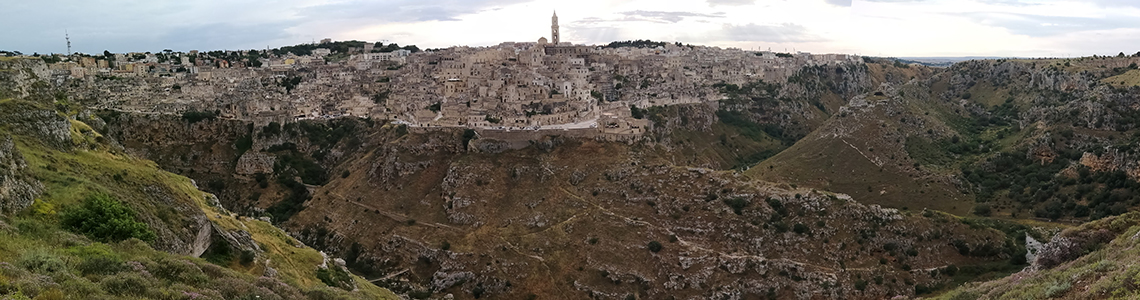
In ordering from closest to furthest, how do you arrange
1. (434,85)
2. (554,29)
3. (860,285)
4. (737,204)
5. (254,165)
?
(860,285) < (737,204) < (254,165) < (434,85) < (554,29)

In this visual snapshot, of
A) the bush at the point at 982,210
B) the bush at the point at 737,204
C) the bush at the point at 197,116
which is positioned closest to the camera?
the bush at the point at 737,204

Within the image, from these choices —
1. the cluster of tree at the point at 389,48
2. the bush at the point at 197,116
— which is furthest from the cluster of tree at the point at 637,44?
the bush at the point at 197,116

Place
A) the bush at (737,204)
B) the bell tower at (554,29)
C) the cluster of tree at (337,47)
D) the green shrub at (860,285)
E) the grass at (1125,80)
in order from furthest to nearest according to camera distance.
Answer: the cluster of tree at (337,47)
the bell tower at (554,29)
the grass at (1125,80)
the bush at (737,204)
the green shrub at (860,285)

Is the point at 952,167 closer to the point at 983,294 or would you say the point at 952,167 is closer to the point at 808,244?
the point at 808,244

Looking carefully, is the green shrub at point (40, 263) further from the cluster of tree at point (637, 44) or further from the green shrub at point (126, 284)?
the cluster of tree at point (637, 44)

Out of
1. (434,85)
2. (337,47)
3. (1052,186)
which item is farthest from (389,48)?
(1052,186)

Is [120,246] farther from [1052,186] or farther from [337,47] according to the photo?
[337,47]

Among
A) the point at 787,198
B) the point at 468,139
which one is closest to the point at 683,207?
the point at 787,198
